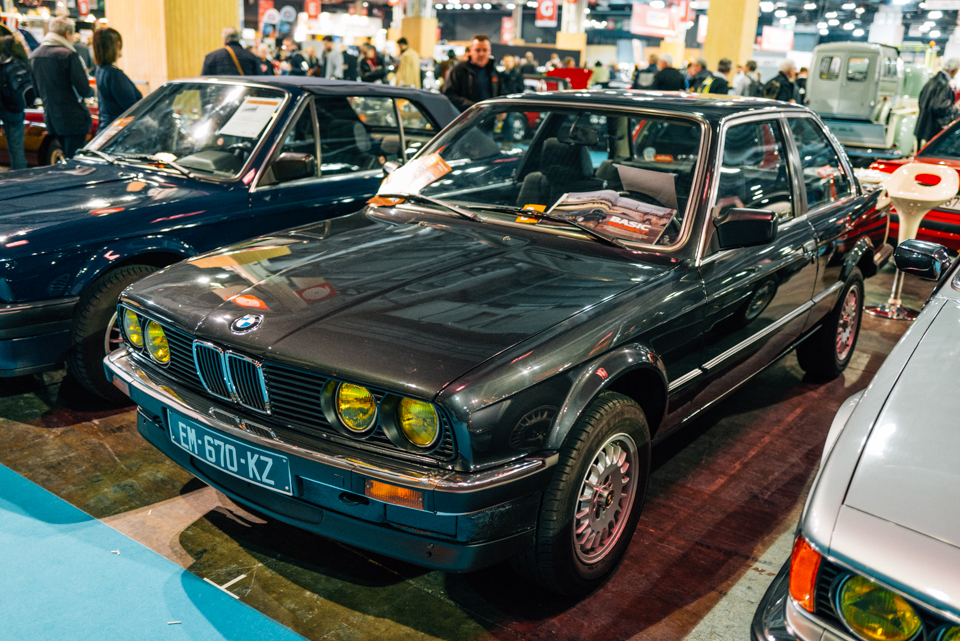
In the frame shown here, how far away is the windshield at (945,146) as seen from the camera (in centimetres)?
682

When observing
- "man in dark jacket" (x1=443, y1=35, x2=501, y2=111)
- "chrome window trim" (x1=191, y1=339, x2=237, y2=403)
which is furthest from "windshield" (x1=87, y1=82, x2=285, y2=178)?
"man in dark jacket" (x1=443, y1=35, x2=501, y2=111)

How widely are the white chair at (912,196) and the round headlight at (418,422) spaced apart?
184 inches

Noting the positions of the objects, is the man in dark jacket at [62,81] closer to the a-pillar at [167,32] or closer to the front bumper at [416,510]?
the a-pillar at [167,32]

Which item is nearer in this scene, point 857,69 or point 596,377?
point 596,377

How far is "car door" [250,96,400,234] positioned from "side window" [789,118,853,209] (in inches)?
89.8

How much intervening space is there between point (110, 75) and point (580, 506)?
5.57 meters

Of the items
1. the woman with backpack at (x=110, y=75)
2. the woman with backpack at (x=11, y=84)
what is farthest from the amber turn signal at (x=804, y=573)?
the woman with backpack at (x=11, y=84)

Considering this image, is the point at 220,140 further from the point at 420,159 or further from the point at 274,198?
the point at 420,159

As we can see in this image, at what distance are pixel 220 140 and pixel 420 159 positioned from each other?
1416 millimetres

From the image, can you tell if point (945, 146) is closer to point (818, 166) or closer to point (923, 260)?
point (818, 166)

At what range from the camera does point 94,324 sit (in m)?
3.40

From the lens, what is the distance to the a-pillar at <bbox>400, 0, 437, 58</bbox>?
27.3 m

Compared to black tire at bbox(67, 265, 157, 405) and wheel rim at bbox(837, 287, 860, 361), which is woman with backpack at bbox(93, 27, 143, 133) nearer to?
black tire at bbox(67, 265, 157, 405)

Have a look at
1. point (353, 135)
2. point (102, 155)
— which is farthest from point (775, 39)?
point (102, 155)
